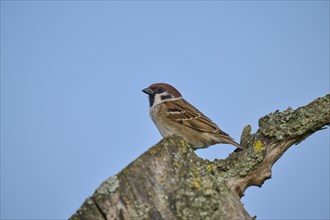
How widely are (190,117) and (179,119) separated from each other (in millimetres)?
183

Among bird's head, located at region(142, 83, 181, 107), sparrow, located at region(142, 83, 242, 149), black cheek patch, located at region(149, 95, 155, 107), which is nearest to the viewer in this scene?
sparrow, located at region(142, 83, 242, 149)

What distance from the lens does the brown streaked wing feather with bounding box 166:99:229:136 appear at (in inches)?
291

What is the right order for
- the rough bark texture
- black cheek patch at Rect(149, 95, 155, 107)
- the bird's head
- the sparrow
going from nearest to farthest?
the rough bark texture → the sparrow → the bird's head → black cheek patch at Rect(149, 95, 155, 107)

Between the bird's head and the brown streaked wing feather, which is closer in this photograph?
the brown streaked wing feather

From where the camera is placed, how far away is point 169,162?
365 centimetres

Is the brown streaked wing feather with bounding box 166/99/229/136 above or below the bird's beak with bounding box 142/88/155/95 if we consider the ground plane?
below

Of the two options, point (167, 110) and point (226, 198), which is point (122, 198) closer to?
point (226, 198)

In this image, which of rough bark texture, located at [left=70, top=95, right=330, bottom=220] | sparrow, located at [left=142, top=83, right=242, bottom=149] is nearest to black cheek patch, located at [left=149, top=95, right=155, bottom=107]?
sparrow, located at [left=142, top=83, right=242, bottom=149]

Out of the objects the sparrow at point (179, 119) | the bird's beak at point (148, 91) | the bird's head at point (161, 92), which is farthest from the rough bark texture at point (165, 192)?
the bird's beak at point (148, 91)

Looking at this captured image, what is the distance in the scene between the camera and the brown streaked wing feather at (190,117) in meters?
7.38

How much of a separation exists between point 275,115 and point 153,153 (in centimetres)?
194

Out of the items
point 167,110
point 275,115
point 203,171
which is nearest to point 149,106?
point 167,110

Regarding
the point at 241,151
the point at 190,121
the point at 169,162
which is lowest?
the point at 169,162

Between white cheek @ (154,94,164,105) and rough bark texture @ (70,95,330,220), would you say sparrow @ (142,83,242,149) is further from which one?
rough bark texture @ (70,95,330,220)
